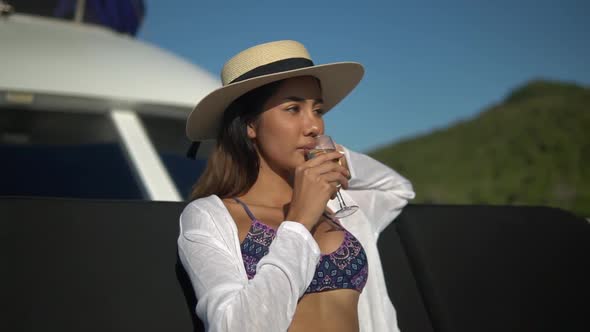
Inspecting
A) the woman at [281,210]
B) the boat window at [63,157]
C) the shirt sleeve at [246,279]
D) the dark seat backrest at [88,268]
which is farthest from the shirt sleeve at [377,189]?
the boat window at [63,157]

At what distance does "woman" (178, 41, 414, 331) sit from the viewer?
1.68 m

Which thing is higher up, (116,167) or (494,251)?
(494,251)

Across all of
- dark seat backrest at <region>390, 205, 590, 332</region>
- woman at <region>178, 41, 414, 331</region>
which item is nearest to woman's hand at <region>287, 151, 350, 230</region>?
woman at <region>178, 41, 414, 331</region>

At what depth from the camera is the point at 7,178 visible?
272 inches

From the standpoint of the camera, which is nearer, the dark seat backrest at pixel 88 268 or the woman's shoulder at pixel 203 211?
the dark seat backrest at pixel 88 268

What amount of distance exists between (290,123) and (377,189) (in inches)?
22.0

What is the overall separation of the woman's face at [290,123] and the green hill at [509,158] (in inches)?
805

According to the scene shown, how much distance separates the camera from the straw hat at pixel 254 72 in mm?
2070

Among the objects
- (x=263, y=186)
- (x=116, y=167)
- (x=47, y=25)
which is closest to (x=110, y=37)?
(x=47, y=25)

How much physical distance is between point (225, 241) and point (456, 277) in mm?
890

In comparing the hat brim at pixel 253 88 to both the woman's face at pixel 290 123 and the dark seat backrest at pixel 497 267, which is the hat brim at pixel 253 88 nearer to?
the woman's face at pixel 290 123

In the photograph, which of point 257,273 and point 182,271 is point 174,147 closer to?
point 182,271

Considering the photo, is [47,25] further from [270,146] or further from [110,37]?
[270,146]

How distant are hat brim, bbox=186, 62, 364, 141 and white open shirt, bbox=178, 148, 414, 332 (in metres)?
0.32
